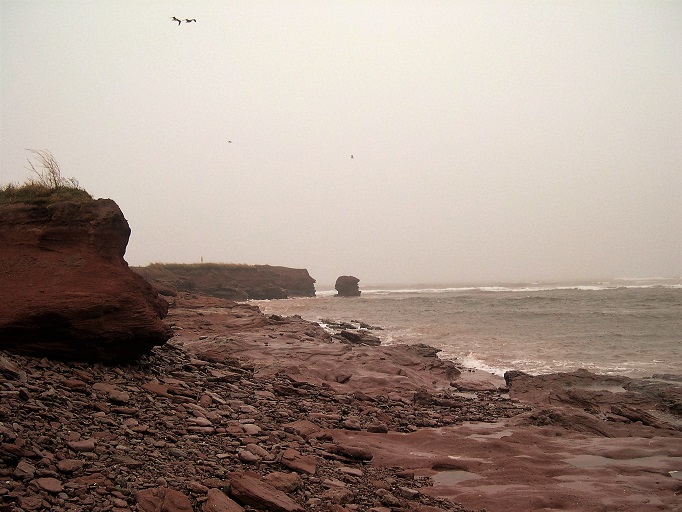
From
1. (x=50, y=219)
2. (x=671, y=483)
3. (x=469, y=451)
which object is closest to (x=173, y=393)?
(x=50, y=219)

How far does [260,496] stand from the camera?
4.47 meters

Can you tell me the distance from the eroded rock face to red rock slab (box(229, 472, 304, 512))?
384 centimetres

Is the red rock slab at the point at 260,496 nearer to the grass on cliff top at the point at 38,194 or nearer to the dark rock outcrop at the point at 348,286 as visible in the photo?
the grass on cliff top at the point at 38,194

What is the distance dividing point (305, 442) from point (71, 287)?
176 inches

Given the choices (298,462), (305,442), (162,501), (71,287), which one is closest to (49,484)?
(162,501)

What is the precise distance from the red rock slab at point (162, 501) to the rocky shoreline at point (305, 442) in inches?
0.6

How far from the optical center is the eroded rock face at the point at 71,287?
22.5ft

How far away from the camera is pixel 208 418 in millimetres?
6531

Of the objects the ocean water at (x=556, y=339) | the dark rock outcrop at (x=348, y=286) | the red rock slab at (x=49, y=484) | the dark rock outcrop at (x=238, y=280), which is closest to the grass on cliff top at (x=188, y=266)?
the dark rock outcrop at (x=238, y=280)

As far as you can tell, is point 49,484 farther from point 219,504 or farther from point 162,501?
point 219,504

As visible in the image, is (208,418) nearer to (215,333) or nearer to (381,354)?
(381,354)

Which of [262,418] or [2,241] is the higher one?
[2,241]

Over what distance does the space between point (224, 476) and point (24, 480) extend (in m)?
1.86

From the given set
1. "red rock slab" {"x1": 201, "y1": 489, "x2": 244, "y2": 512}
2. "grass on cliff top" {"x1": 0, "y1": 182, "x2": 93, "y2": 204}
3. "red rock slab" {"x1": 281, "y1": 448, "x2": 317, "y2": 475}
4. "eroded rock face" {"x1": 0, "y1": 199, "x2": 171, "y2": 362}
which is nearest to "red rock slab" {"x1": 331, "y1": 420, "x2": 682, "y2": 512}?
"red rock slab" {"x1": 281, "y1": 448, "x2": 317, "y2": 475}
